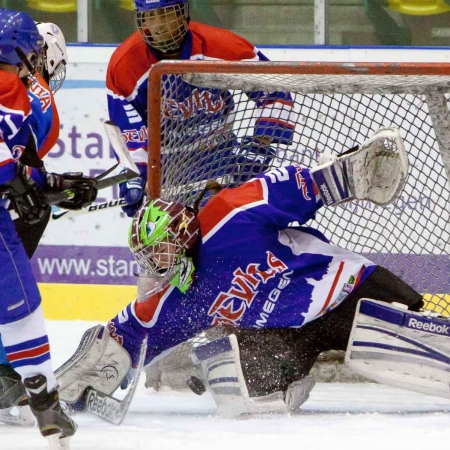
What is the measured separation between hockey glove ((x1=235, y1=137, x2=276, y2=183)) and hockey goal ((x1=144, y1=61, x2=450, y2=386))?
26 mm

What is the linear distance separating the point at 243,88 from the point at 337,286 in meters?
0.61

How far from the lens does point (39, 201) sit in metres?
2.38

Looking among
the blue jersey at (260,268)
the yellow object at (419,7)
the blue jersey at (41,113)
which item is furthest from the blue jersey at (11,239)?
the yellow object at (419,7)

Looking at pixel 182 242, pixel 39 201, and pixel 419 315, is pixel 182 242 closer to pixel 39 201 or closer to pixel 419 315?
pixel 39 201

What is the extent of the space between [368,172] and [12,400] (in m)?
1.08

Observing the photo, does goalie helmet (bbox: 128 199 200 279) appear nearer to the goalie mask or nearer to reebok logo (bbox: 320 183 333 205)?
reebok logo (bbox: 320 183 333 205)

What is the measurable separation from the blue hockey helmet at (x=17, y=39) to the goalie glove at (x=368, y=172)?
29.7 inches

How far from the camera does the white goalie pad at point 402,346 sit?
275 cm

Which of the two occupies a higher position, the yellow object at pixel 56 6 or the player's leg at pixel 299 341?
the yellow object at pixel 56 6

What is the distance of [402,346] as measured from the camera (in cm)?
276

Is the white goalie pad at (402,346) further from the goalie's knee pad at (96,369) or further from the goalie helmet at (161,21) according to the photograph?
the goalie helmet at (161,21)

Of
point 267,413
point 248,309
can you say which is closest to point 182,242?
point 248,309

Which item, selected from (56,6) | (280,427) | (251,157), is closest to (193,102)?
(251,157)

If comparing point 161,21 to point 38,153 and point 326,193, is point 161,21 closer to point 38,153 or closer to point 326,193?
point 38,153
